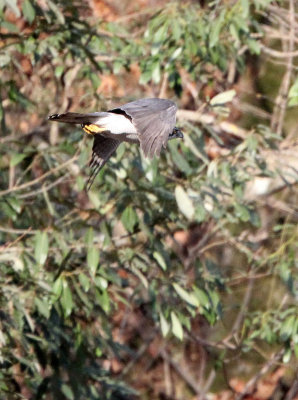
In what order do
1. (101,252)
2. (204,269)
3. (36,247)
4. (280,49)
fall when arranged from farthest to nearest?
(280,49) < (204,269) < (101,252) < (36,247)

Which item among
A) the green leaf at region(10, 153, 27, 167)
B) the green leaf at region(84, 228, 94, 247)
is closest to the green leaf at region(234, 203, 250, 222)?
the green leaf at region(84, 228, 94, 247)

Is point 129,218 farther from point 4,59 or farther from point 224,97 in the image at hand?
point 4,59

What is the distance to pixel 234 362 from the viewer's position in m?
8.89

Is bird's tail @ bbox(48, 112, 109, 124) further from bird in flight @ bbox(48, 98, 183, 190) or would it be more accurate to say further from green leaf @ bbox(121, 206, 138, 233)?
green leaf @ bbox(121, 206, 138, 233)

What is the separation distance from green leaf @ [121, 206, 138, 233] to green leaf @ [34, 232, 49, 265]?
0.49 m

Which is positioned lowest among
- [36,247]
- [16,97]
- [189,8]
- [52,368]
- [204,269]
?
[52,368]

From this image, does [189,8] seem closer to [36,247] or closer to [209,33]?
[209,33]

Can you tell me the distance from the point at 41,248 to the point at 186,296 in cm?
94

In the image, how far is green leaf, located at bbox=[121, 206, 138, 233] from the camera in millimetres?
5301

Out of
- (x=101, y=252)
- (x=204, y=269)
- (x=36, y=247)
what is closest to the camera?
(x=36, y=247)

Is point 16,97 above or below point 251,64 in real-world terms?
above

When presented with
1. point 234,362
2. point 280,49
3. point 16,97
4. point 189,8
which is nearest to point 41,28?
point 16,97

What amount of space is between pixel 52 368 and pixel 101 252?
72 cm

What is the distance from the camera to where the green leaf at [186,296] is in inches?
215
